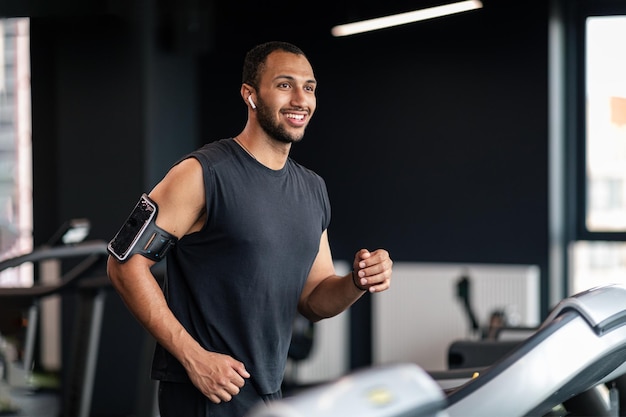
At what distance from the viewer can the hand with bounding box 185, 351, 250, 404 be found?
1751 mm

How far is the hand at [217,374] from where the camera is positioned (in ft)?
5.74

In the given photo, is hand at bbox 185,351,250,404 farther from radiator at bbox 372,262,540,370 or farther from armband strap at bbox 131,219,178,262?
radiator at bbox 372,262,540,370

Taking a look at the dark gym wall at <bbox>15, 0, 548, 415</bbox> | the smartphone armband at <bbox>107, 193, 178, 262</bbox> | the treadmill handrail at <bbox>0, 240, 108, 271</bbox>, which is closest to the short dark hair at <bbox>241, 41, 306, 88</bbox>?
the smartphone armband at <bbox>107, 193, 178, 262</bbox>

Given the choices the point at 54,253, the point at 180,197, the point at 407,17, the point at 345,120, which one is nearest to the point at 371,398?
the point at 180,197

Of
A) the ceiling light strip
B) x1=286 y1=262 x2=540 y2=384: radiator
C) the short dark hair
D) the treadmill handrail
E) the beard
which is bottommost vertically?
x1=286 y1=262 x2=540 y2=384: radiator

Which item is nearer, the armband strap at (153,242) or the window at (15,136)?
the armband strap at (153,242)

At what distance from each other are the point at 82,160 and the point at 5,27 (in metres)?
1.43

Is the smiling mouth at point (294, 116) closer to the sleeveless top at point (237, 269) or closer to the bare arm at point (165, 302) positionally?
the sleeveless top at point (237, 269)

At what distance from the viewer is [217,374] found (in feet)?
5.75

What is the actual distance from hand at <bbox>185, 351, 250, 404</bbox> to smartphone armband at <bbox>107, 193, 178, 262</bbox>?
0.22 meters

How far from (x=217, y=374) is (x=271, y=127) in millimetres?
510

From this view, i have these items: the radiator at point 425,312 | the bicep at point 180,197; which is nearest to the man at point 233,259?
the bicep at point 180,197

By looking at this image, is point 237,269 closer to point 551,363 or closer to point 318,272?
point 318,272

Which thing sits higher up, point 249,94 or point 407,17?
point 407,17
